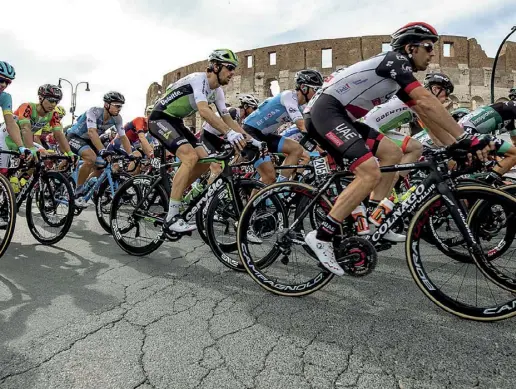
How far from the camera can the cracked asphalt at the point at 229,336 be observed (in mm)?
1792

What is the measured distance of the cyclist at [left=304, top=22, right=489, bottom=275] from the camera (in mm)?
2635

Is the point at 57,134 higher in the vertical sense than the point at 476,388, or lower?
higher

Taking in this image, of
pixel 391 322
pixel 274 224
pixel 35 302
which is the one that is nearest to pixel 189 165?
pixel 274 224

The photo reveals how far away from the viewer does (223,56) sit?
161 inches

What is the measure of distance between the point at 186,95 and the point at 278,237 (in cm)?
197

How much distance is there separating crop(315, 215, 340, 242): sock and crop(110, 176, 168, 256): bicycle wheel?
1.94 m

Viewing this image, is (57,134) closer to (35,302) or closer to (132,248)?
(132,248)

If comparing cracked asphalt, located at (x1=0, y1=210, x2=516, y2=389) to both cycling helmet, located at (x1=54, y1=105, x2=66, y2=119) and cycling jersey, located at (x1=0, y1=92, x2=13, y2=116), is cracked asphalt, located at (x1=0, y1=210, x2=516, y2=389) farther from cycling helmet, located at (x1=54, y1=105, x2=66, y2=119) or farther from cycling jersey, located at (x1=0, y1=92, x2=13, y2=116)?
cycling helmet, located at (x1=54, y1=105, x2=66, y2=119)

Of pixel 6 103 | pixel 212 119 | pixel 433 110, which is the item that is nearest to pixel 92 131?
pixel 6 103

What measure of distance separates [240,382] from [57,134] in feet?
18.4

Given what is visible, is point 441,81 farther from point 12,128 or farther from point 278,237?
point 12,128

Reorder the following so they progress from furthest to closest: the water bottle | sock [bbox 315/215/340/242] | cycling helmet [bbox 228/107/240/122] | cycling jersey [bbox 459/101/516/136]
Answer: cycling helmet [bbox 228/107/240/122]
cycling jersey [bbox 459/101/516/136]
the water bottle
sock [bbox 315/215/340/242]

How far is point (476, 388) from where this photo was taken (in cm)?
168

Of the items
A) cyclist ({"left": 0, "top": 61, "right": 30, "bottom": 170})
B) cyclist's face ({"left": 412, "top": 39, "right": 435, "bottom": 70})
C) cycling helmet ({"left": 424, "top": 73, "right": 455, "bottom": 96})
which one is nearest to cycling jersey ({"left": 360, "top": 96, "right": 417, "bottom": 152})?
cycling helmet ({"left": 424, "top": 73, "right": 455, "bottom": 96})
